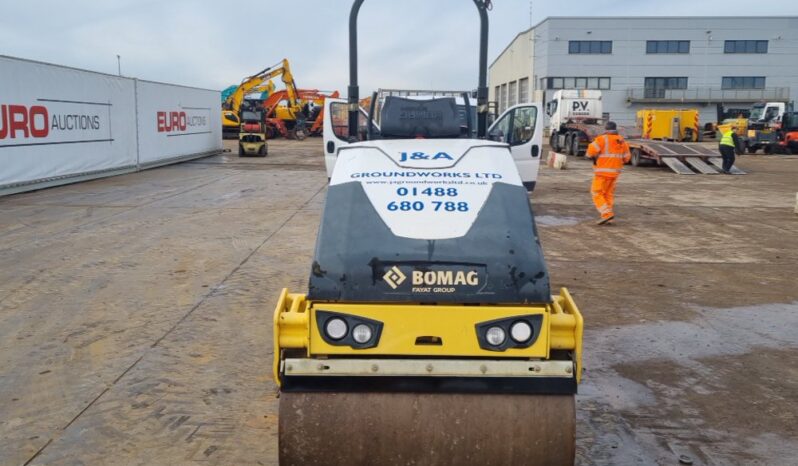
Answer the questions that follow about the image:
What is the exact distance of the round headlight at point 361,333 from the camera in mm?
3465

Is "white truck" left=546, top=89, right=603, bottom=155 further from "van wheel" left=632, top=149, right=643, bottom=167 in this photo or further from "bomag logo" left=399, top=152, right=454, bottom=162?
"bomag logo" left=399, top=152, right=454, bottom=162

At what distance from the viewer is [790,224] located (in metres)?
12.8

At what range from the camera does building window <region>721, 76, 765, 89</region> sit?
60750mm

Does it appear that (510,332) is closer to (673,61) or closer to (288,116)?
(288,116)

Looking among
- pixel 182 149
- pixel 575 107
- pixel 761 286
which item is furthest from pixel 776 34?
pixel 761 286

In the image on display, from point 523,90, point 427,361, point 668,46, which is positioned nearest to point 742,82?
point 668,46

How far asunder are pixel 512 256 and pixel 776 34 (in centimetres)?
6653

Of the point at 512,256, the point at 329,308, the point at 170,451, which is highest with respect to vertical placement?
the point at 512,256

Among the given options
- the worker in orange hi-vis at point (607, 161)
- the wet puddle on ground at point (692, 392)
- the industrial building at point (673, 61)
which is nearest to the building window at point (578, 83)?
the industrial building at point (673, 61)

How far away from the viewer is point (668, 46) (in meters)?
60.7

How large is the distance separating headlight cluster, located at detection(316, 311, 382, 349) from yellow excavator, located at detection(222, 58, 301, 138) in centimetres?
3889

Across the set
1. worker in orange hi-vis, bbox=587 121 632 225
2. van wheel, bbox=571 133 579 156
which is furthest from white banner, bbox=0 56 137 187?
van wheel, bbox=571 133 579 156

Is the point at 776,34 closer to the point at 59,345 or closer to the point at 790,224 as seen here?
the point at 790,224

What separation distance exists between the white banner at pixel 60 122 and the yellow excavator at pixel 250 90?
1901 cm
